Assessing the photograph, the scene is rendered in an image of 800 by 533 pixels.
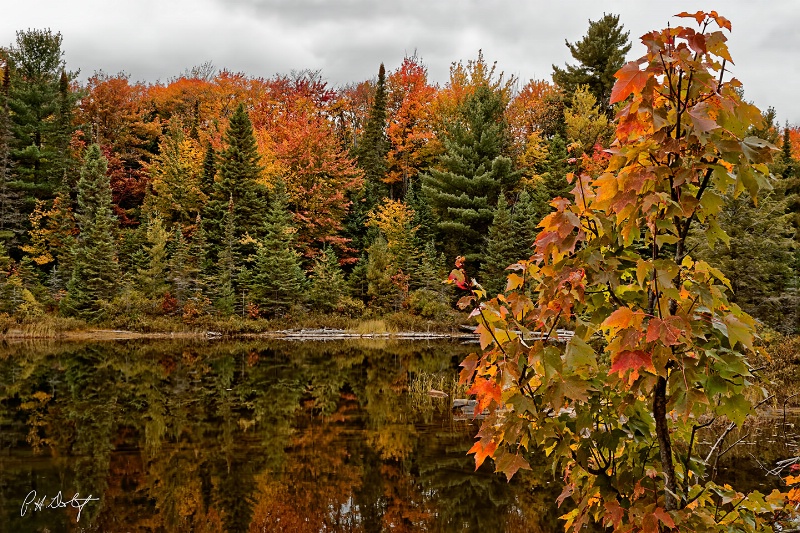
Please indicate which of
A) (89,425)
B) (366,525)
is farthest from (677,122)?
(89,425)

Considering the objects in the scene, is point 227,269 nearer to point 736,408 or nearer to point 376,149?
point 376,149

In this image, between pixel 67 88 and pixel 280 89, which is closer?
pixel 67 88

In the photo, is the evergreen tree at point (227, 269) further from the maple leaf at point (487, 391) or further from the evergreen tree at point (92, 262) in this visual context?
the maple leaf at point (487, 391)

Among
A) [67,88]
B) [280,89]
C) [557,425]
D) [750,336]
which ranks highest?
[280,89]

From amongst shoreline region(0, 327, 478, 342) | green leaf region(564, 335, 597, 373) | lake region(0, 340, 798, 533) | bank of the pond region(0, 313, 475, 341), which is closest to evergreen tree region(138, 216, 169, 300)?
bank of the pond region(0, 313, 475, 341)

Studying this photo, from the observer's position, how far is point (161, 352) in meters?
19.5

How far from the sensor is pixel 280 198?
2947 cm

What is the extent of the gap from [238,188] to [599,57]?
2531cm

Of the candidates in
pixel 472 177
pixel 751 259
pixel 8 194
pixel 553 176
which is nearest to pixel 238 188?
pixel 8 194

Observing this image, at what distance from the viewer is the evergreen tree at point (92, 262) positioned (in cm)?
2558

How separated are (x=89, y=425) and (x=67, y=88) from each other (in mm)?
34946

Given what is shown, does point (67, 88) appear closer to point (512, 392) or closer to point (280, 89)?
point (280, 89)
